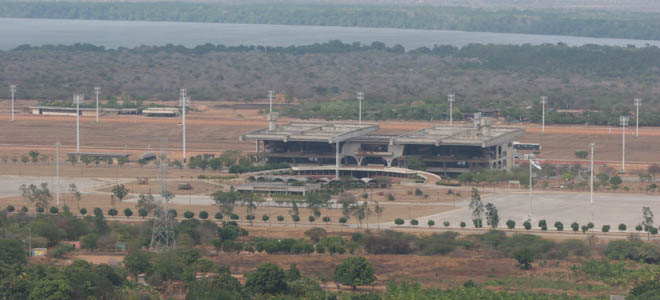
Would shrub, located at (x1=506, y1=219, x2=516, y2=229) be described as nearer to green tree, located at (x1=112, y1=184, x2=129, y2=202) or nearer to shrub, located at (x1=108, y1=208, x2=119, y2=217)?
shrub, located at (x1=108, y1=208, x2=119, y2=217)

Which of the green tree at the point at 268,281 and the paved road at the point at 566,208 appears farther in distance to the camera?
the paved road at the point at 566,208

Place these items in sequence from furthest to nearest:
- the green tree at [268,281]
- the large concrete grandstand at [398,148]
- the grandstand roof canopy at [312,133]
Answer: the grandstand roof canopy at [312,133]
the large concrete grandstand at [398,148]
the green tree at [268,281]

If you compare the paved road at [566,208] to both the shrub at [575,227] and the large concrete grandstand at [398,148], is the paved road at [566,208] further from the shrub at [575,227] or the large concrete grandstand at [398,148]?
the large concrete grandstand at [398,148]

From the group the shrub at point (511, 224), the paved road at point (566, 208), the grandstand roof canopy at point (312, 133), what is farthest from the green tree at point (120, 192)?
the shrub at point (511, 224)

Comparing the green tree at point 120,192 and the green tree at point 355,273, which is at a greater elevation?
the green tree at point 120,192

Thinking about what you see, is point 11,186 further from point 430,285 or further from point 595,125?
point 595,125

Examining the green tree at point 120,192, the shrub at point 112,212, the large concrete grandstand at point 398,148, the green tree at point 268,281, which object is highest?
the large concrete grandstand at point 398,148
